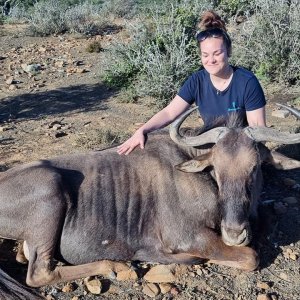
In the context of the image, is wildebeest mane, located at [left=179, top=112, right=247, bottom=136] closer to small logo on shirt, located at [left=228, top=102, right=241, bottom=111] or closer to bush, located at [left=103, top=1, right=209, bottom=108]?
small logo on shirt, located at [left=228, top=102, right=241, bottom=111]

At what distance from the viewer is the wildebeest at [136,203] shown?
14.1ft

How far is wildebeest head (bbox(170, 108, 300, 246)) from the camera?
4.02 m

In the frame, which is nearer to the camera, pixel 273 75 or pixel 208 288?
pixel 208 288

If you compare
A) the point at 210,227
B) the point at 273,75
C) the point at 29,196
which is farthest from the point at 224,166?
the point at 273,75


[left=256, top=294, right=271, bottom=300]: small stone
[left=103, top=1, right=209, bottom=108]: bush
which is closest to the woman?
[left=256, top=294, right=271, bottom=300]: small stone

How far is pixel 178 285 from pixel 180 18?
291 inches

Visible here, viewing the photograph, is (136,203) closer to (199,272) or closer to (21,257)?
(199,272)

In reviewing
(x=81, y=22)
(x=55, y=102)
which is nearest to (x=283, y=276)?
(x=55, y=102)

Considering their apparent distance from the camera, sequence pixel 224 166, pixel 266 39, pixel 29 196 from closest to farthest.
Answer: pixel 224 166 < pixel 29 196 < pixel 266 39

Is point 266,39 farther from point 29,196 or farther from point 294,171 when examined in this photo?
point 29,196

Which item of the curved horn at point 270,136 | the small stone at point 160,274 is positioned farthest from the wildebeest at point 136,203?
the small stone at point 160,274

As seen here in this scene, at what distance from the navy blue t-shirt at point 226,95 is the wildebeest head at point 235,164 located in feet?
1.61

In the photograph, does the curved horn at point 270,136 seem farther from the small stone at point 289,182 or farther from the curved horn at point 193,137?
the small stone at point 289,182

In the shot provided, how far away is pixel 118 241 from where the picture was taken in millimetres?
4617
